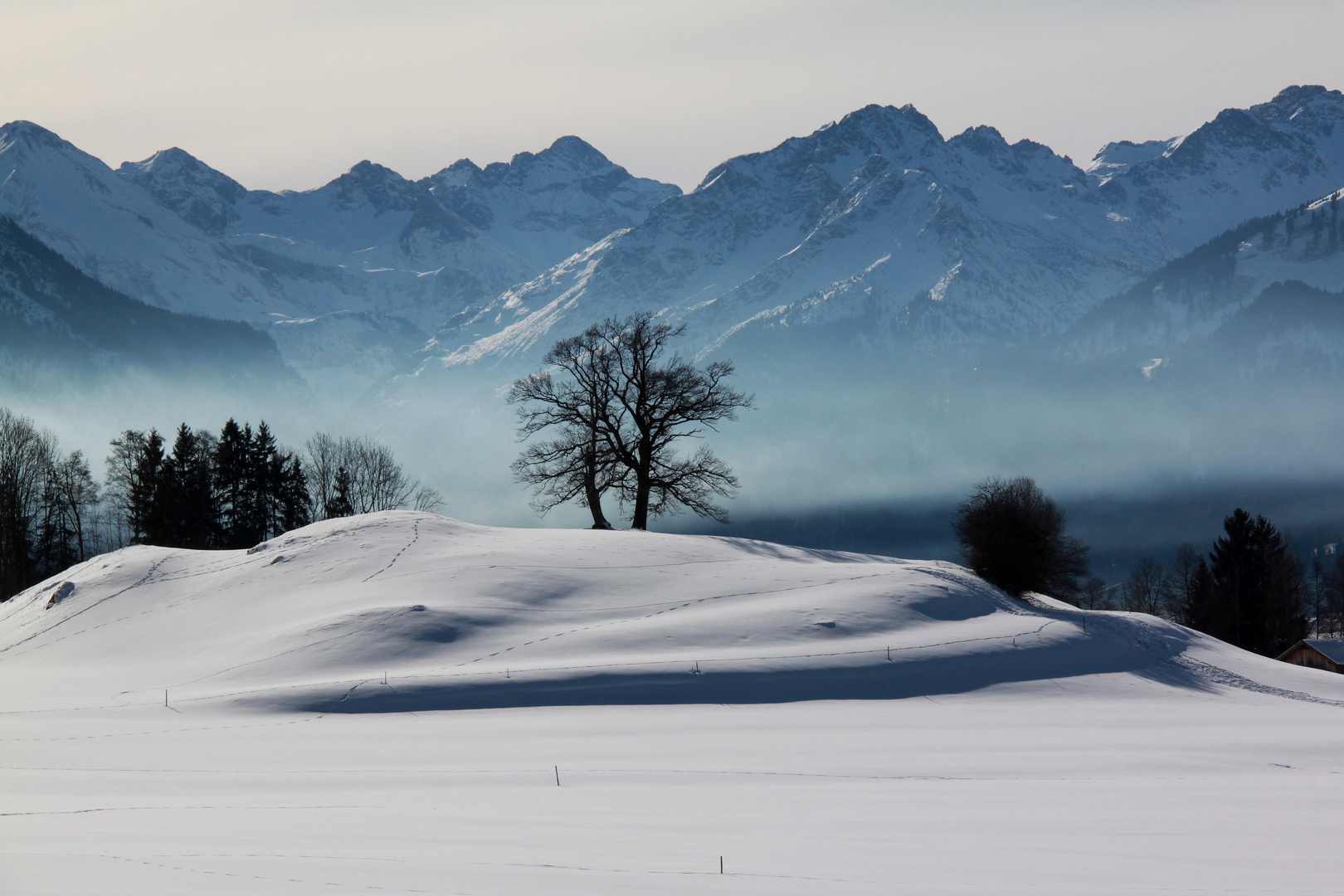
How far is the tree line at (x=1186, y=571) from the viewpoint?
36.4m

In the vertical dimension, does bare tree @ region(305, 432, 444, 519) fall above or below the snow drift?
above

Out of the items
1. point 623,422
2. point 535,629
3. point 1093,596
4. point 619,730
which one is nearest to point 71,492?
point 623,422

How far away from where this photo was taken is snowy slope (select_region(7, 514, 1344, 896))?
29.5ft

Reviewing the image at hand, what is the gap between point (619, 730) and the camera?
17.5m

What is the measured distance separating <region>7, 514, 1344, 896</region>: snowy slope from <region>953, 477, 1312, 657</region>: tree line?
189 inches

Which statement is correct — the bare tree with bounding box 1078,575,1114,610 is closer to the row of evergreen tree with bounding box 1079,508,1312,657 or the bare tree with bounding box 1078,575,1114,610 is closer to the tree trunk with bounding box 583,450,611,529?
the row of evergreen tree with bounding box 1079,508,1312,657

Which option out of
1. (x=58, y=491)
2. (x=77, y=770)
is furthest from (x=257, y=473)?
(x=77, y=770)

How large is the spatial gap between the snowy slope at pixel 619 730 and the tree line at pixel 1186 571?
4801mm

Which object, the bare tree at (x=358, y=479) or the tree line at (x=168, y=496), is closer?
the tree line at (x=168, y=496)

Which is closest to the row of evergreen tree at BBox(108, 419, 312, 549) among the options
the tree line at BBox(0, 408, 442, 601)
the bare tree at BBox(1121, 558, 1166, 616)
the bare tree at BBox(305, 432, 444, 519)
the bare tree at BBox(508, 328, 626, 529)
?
the tree line at BBox(0, 408, 442, 601)

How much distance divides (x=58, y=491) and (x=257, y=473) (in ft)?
54.2

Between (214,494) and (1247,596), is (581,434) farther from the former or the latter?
(1247,596)

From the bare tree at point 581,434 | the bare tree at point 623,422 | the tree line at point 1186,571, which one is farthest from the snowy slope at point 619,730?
the bare tree at point 623,422

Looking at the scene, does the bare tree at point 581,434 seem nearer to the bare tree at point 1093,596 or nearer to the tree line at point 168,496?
the tree line at point 168,496
